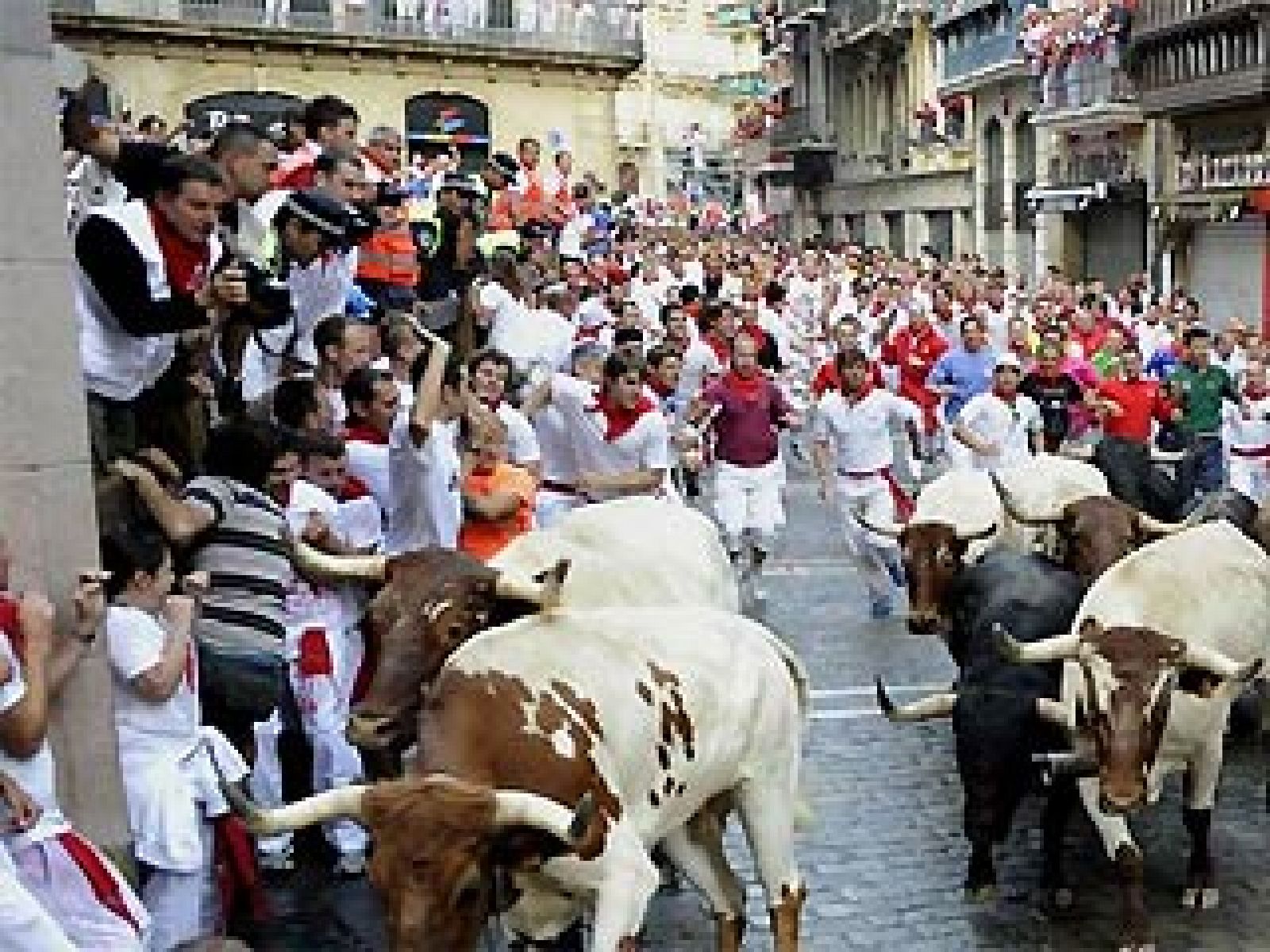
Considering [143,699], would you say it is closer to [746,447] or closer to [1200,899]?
[1200,899]

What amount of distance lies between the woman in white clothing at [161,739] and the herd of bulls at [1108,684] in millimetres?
3074

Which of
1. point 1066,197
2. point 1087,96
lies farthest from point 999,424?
point 1066,197

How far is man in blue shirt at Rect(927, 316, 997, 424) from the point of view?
1509cm

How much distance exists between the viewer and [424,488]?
8211mm

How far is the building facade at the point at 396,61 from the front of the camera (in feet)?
112

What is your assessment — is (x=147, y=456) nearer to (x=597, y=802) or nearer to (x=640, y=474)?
(x=597, y=802)

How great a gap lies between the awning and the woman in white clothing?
3036cm

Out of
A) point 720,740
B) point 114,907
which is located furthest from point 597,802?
point 114,907

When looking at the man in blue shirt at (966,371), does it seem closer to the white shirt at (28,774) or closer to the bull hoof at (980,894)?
the bull hoof at (980,894)

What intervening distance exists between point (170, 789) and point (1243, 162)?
26.1m

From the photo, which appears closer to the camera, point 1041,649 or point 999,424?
point 1041,649

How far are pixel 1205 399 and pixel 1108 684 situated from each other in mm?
9391

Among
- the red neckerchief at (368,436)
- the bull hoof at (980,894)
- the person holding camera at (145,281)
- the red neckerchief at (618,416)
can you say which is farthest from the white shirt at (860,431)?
the person holding camera at (145,281)

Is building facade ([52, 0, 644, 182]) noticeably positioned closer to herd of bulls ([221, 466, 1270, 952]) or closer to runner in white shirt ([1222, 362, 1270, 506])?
runner in white shirt ([1222, 362, 1270, 506])
